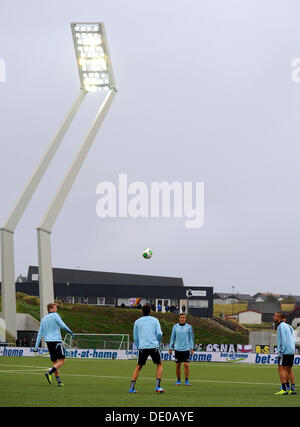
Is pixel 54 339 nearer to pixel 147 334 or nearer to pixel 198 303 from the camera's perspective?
pixel 147 334

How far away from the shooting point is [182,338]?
77.5 feet

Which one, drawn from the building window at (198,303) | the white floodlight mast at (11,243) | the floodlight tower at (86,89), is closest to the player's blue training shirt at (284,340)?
the floodlight tower at (86,89)

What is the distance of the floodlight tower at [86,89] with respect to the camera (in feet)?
186

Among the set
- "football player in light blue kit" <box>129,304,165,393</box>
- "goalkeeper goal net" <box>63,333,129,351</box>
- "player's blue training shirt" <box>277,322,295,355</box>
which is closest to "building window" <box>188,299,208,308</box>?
"goalkeeper goal net" <box>63,333,129,351</box>

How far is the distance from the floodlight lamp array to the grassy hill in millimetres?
27519

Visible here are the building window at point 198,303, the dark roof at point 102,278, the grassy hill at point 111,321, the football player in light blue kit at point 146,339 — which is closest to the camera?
the football player in light blue kit at point 146,339

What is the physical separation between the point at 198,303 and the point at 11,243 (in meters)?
66.1

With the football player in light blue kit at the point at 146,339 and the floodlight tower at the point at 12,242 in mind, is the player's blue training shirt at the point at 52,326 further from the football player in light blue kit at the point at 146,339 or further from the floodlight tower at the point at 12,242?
the floodlight tower at the point at 12,242

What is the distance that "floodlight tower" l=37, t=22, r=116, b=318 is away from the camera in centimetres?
5684

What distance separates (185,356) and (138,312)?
73.9 meters

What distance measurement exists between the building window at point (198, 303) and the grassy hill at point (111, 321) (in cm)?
1863
